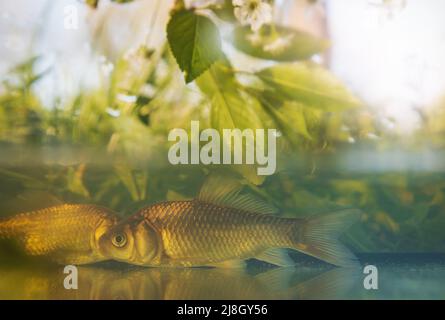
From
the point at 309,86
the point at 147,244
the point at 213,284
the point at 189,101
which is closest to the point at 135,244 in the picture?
the point at 147,244

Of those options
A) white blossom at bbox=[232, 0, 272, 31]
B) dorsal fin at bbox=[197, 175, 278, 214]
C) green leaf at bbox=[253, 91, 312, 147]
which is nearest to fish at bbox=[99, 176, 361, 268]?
dorsal fin at bbox=[197, 175, 278, 214]

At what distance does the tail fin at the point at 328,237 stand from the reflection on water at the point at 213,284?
2 centimetres

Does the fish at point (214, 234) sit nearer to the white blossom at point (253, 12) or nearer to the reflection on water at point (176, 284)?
the reflection on water at point (176, 284)

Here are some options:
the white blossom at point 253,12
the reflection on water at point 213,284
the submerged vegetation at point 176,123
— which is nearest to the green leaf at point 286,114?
the submerged vegetation at point 176,123

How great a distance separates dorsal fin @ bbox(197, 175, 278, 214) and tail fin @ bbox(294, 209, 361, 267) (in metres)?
0.06

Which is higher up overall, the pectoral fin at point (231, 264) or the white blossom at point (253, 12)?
the white blossom at point (253, 12)

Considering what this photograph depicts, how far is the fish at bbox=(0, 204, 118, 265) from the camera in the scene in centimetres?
84

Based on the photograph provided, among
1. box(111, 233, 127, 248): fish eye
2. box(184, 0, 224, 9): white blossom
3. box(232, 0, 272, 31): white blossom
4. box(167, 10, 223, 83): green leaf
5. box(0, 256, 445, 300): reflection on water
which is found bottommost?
box(0, 256, 445, 300): reflection on water

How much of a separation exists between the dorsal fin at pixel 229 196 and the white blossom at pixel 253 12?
0.24m

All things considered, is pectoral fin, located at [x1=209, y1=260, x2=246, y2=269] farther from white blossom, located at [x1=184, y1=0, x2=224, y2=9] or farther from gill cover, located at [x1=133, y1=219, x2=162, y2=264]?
white blossom, located at [x1=184, y1=0, x2=224, y2=9]

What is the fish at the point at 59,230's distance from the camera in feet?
2.76

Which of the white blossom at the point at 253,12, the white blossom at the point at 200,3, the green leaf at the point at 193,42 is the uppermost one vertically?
the white blossom at the point at 200,3

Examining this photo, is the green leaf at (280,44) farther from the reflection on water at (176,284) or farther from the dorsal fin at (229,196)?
the reflection on water at (176,284)
